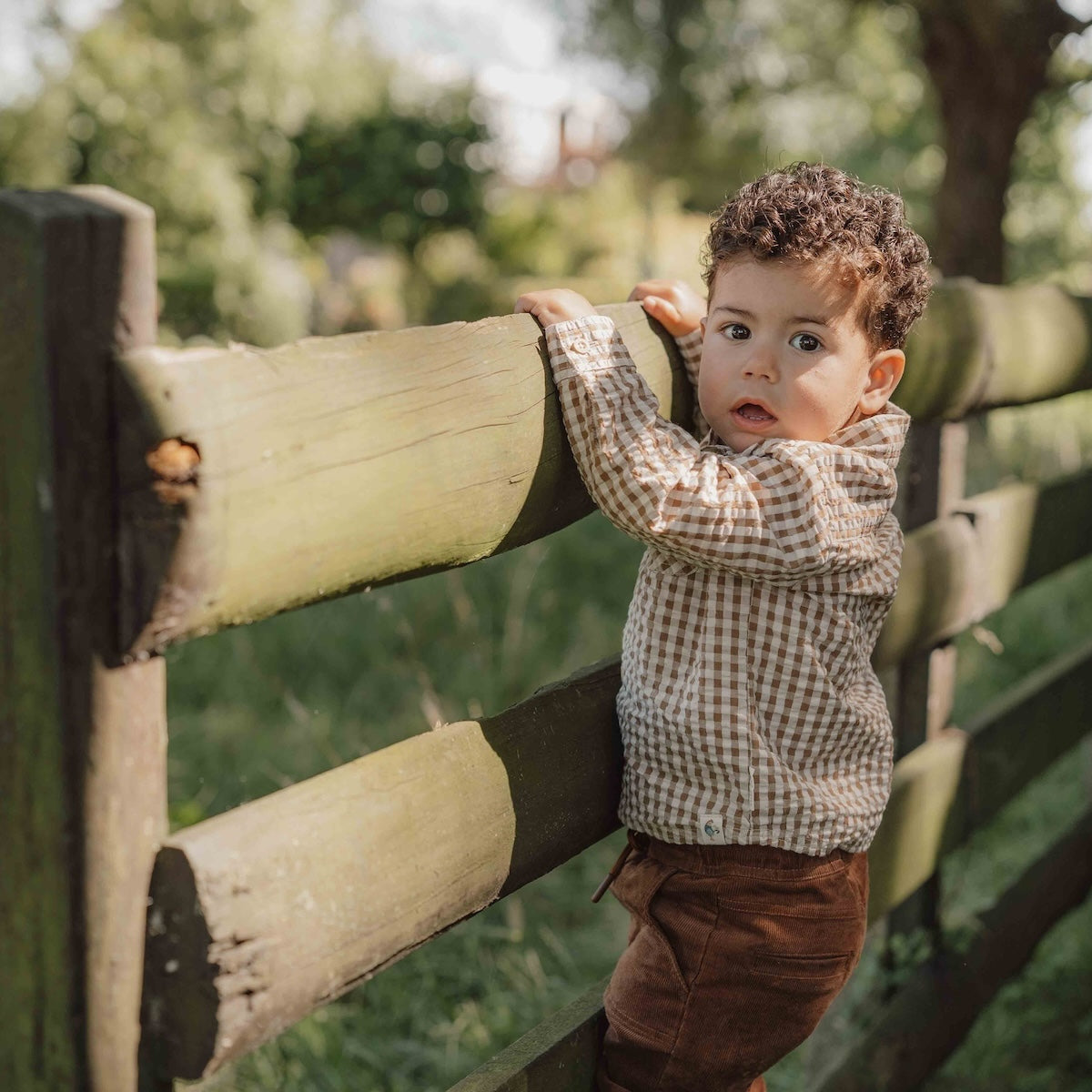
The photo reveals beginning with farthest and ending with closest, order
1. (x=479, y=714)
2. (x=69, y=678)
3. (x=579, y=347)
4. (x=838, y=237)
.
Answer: (x=479, y=714) < (x=838, y=237) < (x=579, y=347) < (x=69, y=678)

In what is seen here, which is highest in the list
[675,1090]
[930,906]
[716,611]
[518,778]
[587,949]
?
[716,611]

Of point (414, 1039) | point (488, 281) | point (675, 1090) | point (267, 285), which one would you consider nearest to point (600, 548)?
point (414, 1039)

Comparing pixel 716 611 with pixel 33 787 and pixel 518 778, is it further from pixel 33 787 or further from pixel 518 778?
pixel 33 787

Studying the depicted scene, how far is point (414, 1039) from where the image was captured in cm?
311

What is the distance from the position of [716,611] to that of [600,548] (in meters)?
4.45

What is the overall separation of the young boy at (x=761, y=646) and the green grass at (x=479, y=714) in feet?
3.19

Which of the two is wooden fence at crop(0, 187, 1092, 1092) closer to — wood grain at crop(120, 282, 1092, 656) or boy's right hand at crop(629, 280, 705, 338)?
wood grain at crop(120, 282, 1092, 656)

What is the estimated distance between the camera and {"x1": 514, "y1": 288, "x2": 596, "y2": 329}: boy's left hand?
60.2 inches

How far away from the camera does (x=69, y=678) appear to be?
3.26 feet

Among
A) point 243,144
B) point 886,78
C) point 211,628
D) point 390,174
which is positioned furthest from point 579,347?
point 886,78

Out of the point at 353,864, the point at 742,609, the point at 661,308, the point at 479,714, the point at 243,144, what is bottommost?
the point at 479,714

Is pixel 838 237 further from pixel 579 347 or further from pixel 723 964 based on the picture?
pixel 723 964

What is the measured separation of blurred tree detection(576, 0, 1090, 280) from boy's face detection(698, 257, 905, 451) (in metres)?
0.91

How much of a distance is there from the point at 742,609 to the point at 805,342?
344 mm
